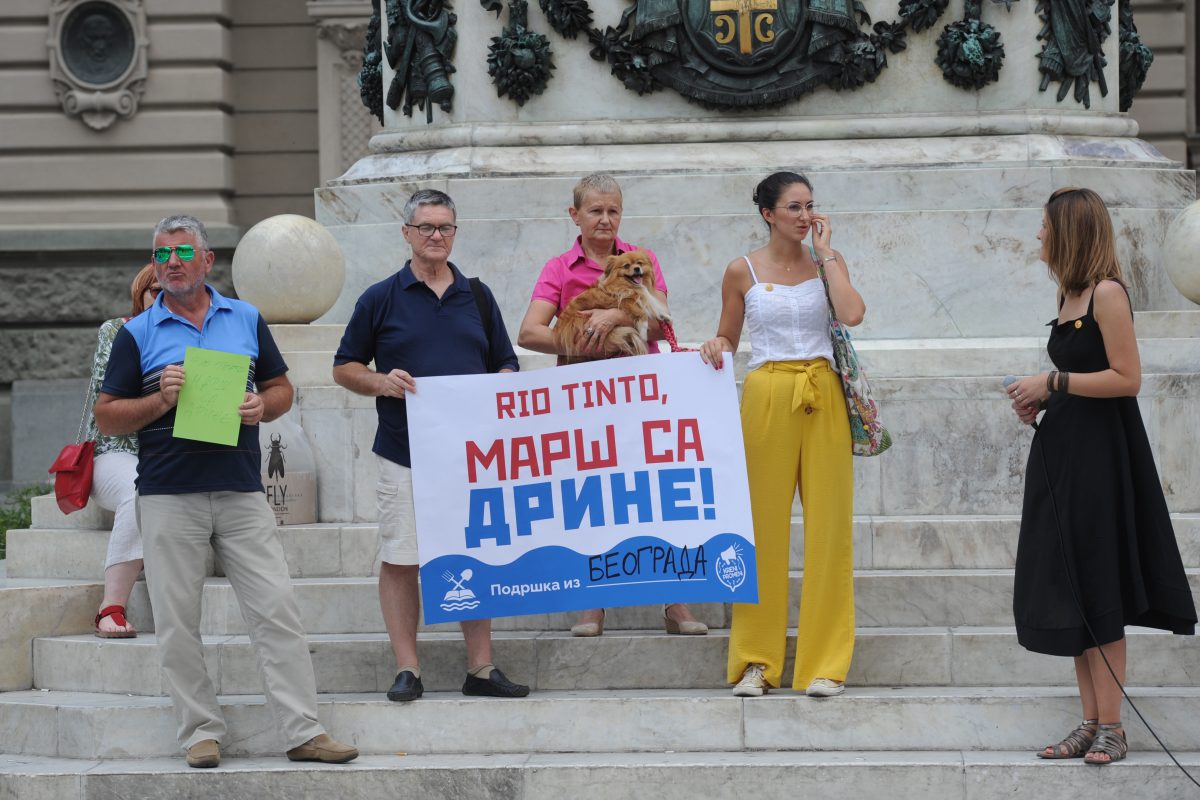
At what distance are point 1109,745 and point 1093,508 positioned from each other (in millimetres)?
839

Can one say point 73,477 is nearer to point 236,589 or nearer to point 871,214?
point 236,589

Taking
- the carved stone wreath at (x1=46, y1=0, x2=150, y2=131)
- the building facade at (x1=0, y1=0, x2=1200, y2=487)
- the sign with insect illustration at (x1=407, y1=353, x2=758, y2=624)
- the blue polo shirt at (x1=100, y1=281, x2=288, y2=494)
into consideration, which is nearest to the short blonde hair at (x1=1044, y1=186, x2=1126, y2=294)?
the sign with insect illustration at (x1=407, y1=353, x2=758, y2=624)

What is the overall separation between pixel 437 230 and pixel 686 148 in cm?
333

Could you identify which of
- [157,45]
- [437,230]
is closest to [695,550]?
[437,230]

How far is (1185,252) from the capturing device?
952cm

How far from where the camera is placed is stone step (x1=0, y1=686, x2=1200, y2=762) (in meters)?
7.24

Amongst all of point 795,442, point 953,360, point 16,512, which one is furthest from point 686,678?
point 16,512

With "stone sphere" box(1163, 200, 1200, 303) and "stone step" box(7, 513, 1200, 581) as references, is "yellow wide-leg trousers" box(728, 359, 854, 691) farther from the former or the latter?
"stone sphere" box(1163, 200, 1200, 303)

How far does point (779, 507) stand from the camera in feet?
24.8

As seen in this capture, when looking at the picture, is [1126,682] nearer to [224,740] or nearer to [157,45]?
[224,740]

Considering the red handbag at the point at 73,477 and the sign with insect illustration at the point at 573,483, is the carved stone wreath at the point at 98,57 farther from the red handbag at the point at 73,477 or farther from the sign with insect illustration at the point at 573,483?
the sign with insect illustration at the point at 573,483

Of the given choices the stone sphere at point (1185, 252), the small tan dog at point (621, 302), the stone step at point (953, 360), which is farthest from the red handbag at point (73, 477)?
the stone sphere at point (1185, 252)

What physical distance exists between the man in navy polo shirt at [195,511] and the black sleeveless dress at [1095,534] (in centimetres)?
264

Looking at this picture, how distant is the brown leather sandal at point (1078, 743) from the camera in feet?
22.8
